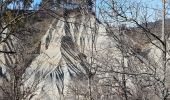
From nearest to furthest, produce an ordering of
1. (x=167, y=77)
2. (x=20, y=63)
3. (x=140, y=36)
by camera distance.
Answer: (x=167, y=77) < (x=140, y=36) < (x=20, y=63)

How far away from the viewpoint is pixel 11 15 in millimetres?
12602

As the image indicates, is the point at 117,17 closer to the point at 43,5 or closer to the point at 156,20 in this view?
the point at 156,20

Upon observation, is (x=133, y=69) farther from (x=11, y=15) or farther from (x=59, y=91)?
(x=59, y=91)

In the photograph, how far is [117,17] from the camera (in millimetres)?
13242

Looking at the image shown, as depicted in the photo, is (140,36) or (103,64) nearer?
(140,36)

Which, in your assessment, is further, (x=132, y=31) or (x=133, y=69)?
(x=133, y=69)

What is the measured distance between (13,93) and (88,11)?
5.57 metres

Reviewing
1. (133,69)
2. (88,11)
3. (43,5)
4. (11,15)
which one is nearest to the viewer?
(43,5)

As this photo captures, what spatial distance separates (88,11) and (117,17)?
6.99 metres

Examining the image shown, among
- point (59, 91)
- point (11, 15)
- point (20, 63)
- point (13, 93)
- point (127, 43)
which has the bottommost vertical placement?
point (59, 91)

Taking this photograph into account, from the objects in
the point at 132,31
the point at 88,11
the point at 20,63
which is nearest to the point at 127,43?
the point at 132,31

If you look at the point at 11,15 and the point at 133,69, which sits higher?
the point at 11,15

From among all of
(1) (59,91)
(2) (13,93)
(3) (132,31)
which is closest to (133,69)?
(3) (132,31)

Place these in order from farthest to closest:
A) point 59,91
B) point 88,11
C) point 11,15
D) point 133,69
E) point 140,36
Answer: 1. point 59,91
2. point 88,11
3. point 133,69
4. point 140,36
5. point 11,15
